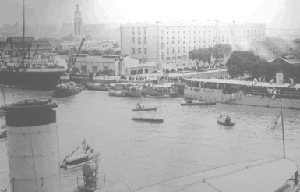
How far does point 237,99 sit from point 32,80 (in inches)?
108

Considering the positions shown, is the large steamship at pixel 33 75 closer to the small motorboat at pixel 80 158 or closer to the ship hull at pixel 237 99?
the small motorboat at pixel 80 158

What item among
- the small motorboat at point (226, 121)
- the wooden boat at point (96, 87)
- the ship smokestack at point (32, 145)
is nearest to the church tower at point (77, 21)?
the wooden boat at point (96, 87)

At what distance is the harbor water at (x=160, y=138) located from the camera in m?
3.82

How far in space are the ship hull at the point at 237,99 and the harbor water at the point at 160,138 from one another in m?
0.17

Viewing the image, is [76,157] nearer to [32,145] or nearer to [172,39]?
[32,145]

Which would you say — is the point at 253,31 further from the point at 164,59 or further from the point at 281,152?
the point at 281,152

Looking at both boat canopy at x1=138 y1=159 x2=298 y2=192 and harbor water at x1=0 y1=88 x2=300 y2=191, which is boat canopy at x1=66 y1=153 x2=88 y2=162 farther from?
boat canopy at x1=138 y1=159 x2=298 y2=192

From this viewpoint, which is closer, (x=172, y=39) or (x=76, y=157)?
(x=76, y=157)

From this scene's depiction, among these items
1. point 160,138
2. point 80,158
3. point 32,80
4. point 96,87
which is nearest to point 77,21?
point 32,80

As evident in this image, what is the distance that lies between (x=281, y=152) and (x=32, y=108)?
11.3 ft

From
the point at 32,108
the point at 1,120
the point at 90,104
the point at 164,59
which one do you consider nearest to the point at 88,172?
the point at 32,108

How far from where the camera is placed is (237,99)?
6.94 meters

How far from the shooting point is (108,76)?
25.4ft

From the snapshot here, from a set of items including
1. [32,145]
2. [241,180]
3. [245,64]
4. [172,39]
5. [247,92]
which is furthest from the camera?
[172,39]
